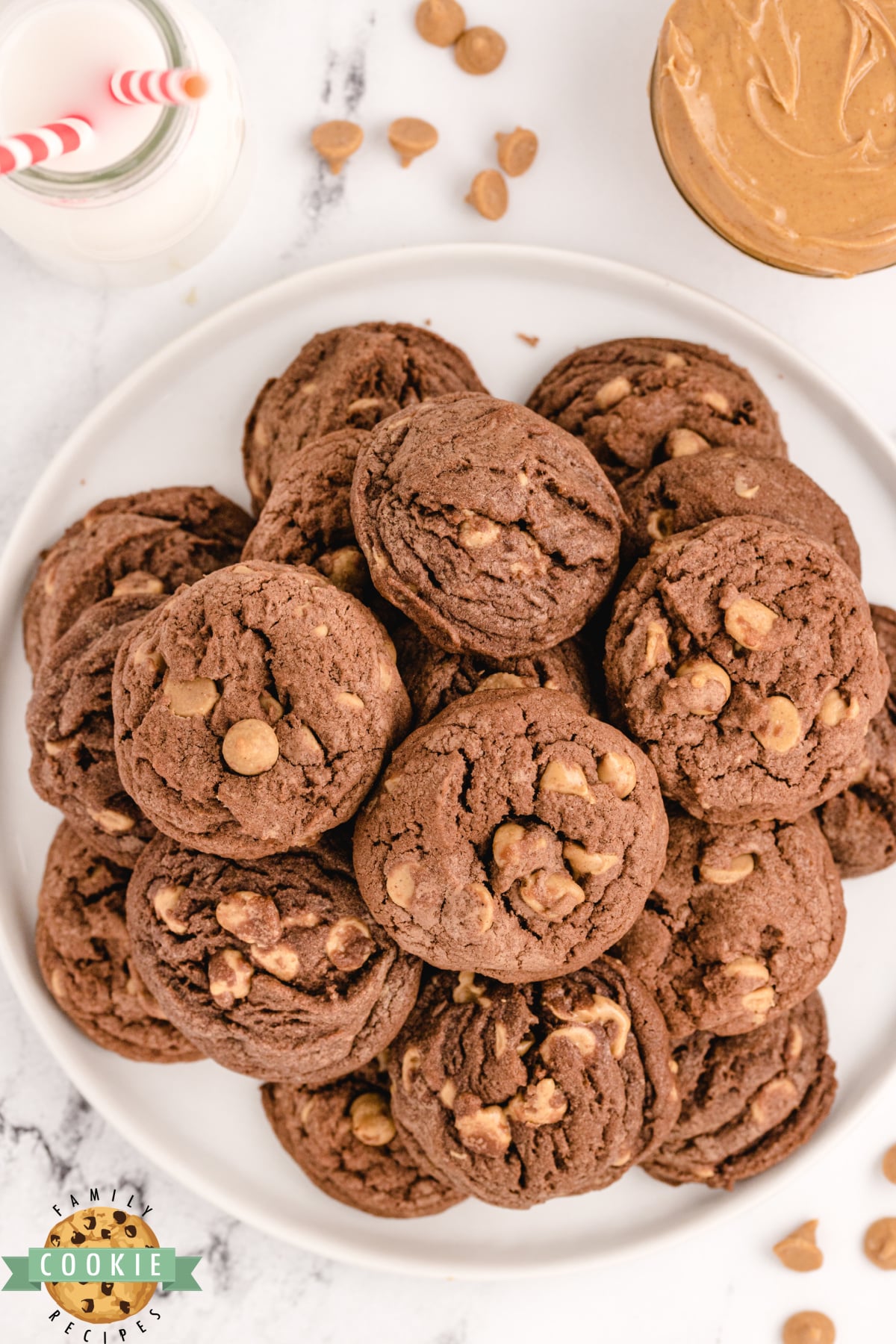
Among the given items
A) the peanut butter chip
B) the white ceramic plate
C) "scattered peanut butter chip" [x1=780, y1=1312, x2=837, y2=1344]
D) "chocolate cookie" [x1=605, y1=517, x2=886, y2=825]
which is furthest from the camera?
"scattered peanut butter chip" [x1=780, y1=1312, x2=837, y2=1344]

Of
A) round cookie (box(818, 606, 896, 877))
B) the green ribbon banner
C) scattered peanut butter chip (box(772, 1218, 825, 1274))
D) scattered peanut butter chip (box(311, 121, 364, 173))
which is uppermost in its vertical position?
scattered peanut butter chip (box(311, 121, 364, 173))

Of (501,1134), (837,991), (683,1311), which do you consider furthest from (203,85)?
(683,1311)

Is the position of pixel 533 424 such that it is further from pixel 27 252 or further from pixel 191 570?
pixel 27 252

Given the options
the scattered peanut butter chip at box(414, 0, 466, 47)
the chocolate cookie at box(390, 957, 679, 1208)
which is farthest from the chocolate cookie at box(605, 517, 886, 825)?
the scattered peanut butter chip at box(414, 0, 466, 47)

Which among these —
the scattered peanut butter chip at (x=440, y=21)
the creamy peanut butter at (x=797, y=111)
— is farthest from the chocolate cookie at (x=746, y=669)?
the scattered peanut butter chip at (x=440, y=21)

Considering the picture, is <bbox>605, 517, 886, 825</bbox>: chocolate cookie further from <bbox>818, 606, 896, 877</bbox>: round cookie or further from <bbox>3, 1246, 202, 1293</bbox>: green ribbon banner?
<bbox>3, 1246, 202, 1293</bbox>: green ribbon banner

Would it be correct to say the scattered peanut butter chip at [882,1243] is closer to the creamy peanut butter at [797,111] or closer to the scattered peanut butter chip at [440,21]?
the creamy peanut butter at [797,111]
